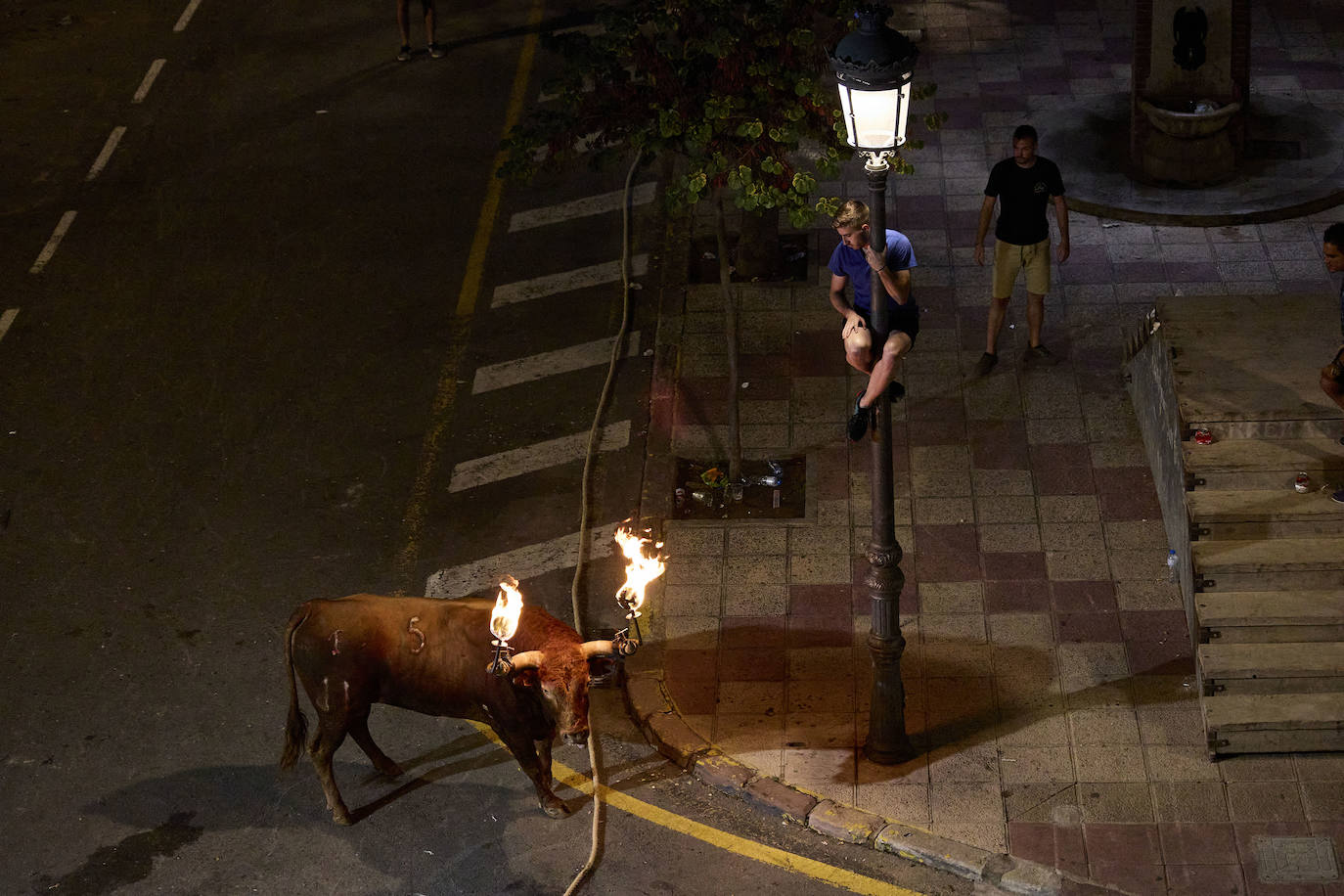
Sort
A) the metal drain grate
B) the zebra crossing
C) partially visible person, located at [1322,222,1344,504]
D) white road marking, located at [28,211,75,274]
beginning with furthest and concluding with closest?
white road marking, located at [28,211,75,274], the zebra crossing, partially visible person, located at [1322,222,1344,504], the metal drain grate

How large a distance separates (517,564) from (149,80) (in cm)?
1174

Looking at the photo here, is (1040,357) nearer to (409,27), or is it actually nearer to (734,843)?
(734,843)

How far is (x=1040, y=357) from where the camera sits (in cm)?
1450

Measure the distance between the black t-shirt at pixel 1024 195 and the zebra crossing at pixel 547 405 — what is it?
3548 millimetres

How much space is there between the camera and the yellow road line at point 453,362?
43.5 feet

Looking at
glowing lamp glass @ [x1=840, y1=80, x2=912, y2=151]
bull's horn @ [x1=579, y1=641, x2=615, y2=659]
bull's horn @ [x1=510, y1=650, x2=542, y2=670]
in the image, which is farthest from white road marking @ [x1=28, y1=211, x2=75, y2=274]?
glowing lamp glass @ [x1=840, y1=80, x2=912, y2=151]

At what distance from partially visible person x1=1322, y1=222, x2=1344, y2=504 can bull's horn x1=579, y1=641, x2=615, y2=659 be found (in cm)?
513

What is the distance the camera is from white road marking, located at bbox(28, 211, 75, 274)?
17625mm

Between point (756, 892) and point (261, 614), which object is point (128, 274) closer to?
point (261, 614)

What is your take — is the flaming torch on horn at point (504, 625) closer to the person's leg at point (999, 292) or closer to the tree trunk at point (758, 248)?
the person's leg at point (999, 292)

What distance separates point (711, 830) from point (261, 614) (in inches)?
159

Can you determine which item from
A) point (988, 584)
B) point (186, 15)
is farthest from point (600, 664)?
point (186, 15)

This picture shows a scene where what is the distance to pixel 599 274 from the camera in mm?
16906

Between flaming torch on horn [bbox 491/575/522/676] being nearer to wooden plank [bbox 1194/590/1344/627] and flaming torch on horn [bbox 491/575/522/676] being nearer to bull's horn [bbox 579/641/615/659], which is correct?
bull's horn [bbox 579/641/615/659]
